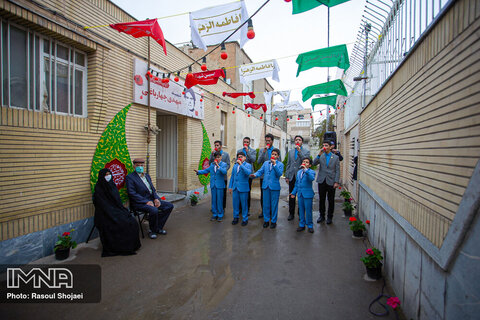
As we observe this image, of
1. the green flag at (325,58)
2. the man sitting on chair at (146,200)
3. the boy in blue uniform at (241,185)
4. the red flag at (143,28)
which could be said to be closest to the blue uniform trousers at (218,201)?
the boy in blue uniform at (241,185)

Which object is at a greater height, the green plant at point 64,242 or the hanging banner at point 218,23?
the hanging banner at point 218,23

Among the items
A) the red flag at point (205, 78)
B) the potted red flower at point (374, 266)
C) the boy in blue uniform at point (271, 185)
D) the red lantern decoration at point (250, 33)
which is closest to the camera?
the potted red flower at point (374, 266)

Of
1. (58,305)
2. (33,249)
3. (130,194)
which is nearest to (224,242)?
(130,194)

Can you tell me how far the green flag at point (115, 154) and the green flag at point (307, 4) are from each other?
3951 millimetres

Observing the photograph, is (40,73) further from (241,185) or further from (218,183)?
(241,185)

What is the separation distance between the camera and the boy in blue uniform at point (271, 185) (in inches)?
222

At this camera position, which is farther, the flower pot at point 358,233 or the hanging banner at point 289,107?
the hanging banner at point 289,107

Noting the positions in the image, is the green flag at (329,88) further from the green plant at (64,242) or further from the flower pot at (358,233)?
the green plant at (64,242)

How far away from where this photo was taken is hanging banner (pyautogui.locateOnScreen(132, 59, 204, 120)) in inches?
237

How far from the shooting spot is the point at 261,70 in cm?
870

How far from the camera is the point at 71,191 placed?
453 cm

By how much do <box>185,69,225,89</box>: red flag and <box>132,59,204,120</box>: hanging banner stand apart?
934 millimetres

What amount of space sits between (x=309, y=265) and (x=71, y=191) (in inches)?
164

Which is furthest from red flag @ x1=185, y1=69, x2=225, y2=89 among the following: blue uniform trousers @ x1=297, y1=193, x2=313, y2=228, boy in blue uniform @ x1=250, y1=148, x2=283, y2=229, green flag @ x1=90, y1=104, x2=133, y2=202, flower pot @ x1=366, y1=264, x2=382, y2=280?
flower pot @ x1=366, y1=264, x2=382, y2=280
